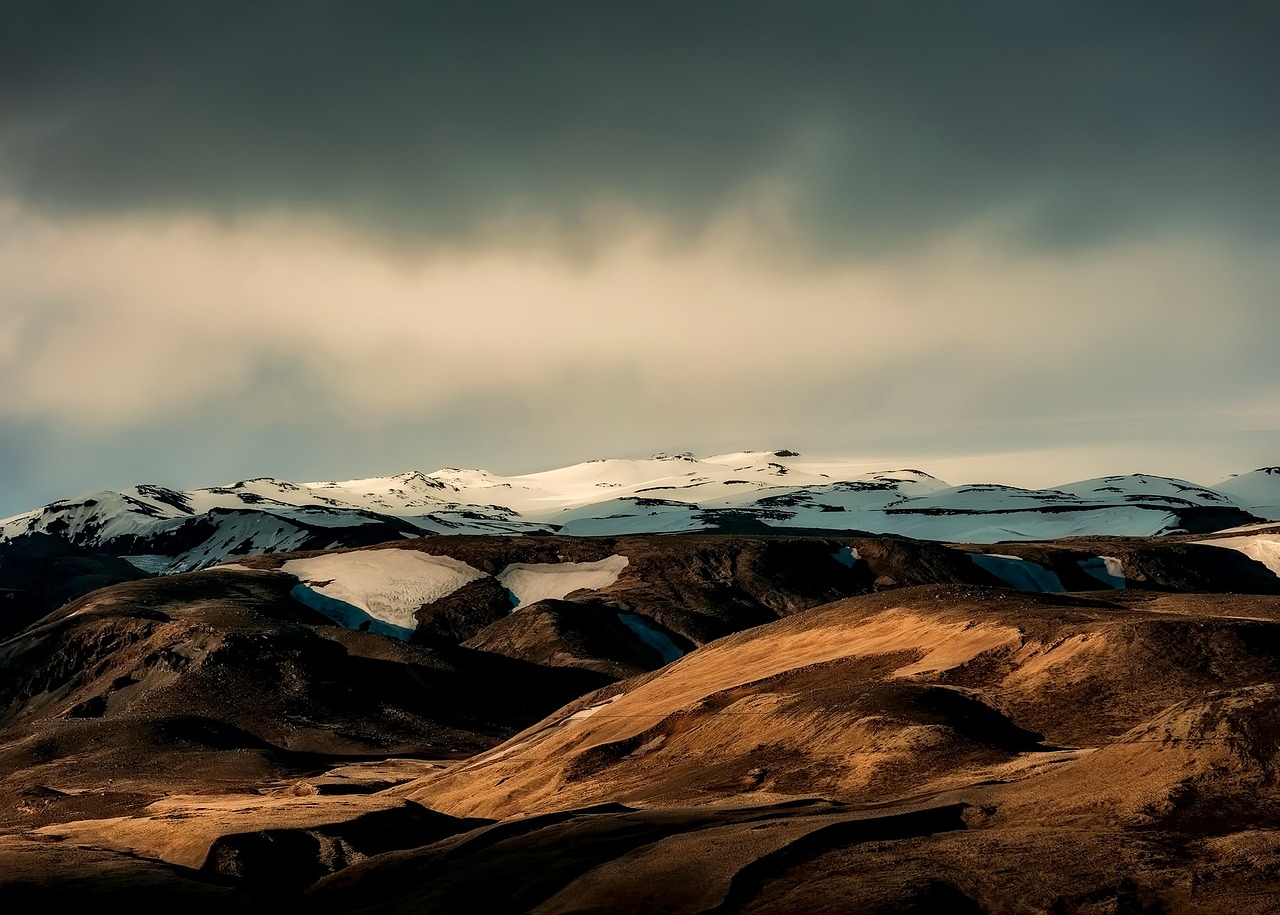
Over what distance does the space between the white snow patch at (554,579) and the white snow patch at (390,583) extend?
5699 mm

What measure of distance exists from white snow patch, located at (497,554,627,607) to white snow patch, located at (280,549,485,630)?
5.70 m

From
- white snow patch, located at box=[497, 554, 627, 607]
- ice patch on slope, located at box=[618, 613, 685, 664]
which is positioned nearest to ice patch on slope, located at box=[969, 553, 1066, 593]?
ice patch on slope, located at box=[618, 613, 685, 664]

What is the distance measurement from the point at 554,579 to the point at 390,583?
25.4 metres

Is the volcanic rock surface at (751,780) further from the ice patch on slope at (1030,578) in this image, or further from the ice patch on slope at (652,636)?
the ice patch on slope at (1030,578)

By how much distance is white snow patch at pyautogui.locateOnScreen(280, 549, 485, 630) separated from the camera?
603ft

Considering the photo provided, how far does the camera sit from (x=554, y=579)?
19475cm

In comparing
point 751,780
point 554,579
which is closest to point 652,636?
point 554,579

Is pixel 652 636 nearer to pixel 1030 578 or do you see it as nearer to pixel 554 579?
pixel 554 579

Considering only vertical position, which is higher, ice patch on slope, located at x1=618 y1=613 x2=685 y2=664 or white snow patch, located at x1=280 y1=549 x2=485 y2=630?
white snow patch, located at x1=280 y1=549 x2=485 y2=630

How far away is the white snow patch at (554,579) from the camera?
189875 millimetres

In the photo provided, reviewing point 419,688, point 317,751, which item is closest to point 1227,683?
point 317,751

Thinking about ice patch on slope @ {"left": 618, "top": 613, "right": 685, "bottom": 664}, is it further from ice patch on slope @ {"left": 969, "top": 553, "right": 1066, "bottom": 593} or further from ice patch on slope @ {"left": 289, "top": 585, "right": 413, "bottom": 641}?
ice patch on slope @ {"left": 969, "top": 553, "right": 1066, "bottom": 593}

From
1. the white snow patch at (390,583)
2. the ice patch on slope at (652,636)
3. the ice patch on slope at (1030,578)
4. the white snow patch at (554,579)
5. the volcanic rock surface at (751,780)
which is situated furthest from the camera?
the ice patch on slope at (1030,578)

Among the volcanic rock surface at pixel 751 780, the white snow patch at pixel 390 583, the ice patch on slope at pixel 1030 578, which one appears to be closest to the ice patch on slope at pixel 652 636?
the volcanic rock surface at pixel 751 780
